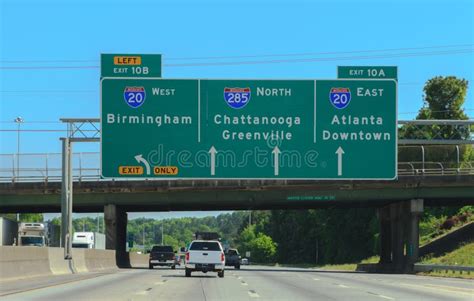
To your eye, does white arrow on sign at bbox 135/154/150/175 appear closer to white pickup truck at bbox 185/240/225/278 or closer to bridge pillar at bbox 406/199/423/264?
white pickup truck at bbox 185/240/225/278

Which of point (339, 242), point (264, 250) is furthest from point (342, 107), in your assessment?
point (264, 250)

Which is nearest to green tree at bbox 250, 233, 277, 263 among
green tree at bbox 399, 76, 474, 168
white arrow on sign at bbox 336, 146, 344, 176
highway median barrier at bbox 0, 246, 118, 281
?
green tree at bbox 399, 76, 474, 168

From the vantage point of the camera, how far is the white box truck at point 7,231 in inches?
2010

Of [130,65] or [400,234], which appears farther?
[400,234]

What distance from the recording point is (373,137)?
106 feet

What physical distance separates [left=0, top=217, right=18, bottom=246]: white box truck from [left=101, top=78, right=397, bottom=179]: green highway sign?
23.0m

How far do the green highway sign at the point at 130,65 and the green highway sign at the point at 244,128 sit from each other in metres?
0.30

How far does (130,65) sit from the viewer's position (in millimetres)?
31641

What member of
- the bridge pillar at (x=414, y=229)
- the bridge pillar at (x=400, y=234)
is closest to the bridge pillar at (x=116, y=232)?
the bridge pillar at (x=400, y=234)

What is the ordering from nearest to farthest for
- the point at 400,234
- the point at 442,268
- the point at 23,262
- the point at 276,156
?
the point at 23,262 < the point at 276,156 < the point at 442,268 < the point at 400,234

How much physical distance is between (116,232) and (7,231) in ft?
31.1

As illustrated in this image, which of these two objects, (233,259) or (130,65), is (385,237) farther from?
(130,65)
